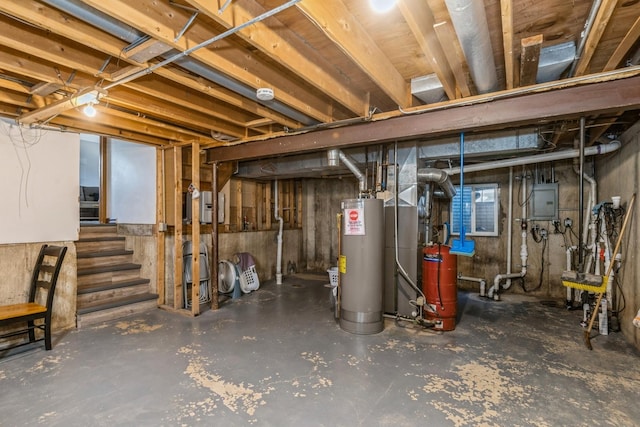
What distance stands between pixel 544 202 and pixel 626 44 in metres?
3.79

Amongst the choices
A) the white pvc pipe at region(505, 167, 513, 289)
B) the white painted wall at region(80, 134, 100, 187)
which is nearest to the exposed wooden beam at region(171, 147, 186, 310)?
the white painted wall at region(80, 134, 100, 187)

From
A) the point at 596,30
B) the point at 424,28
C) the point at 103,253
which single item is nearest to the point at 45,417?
the point at 103,253

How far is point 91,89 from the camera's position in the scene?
2.49 metres

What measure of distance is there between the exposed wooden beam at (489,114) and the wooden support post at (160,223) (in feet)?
6.53

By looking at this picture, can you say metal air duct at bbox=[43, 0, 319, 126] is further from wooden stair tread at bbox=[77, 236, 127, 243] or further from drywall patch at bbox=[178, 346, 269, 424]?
wooden stair tread at bbox=[77, 236, 127, 243]

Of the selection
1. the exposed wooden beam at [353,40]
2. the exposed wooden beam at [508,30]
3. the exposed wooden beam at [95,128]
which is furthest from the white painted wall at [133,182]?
the exposed wooden beam at [508,30]

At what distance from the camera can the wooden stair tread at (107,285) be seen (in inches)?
166

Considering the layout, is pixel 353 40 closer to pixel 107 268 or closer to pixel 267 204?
pixel 107 268

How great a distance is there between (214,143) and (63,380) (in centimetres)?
295

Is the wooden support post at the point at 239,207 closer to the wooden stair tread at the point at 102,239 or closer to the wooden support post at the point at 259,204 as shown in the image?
the wooden support post at the point at 259,204

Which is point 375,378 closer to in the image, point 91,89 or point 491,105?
point 491,105

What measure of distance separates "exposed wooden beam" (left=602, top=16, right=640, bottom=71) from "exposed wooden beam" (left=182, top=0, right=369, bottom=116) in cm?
179

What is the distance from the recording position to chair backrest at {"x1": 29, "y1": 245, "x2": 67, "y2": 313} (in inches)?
125

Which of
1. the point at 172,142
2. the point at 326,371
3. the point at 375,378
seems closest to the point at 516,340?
the point at 375,378
